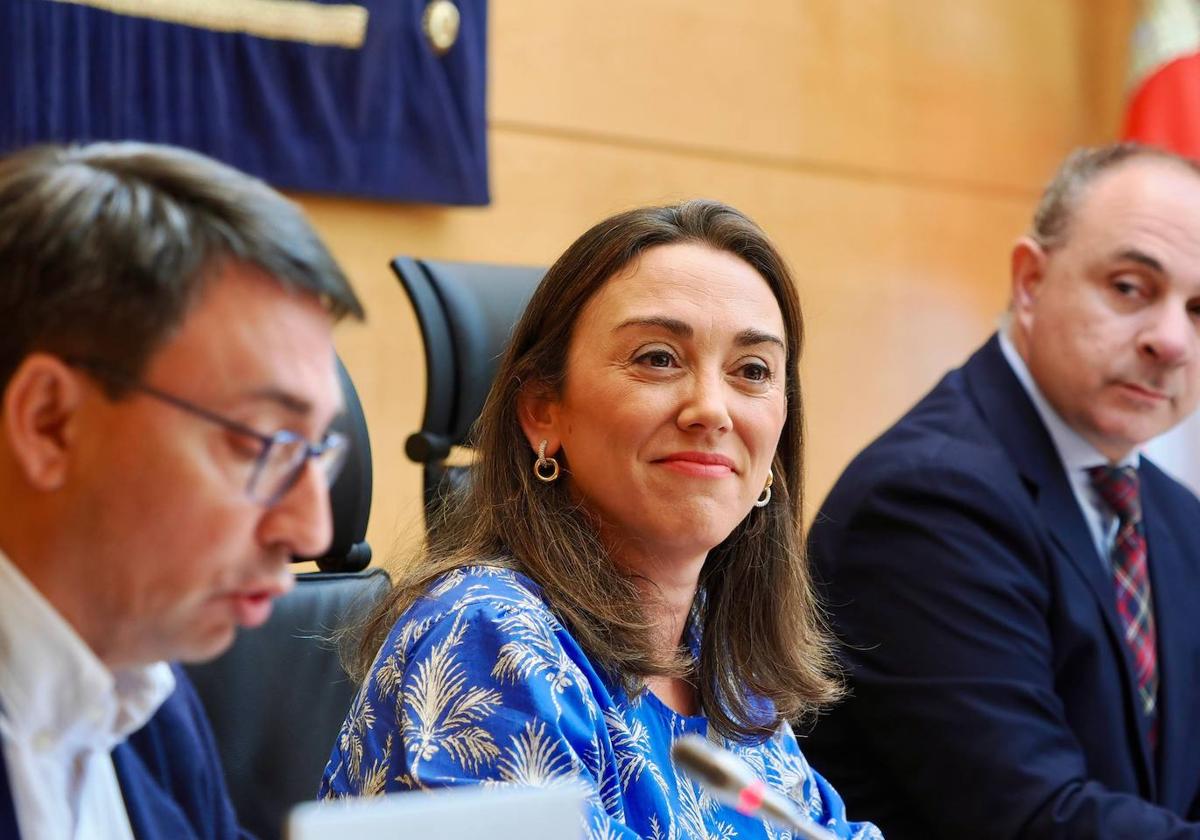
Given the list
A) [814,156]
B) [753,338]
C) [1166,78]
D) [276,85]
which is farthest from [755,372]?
[1166,78]

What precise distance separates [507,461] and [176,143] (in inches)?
51.2

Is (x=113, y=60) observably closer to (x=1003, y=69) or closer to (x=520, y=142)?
(x=520, y=142)

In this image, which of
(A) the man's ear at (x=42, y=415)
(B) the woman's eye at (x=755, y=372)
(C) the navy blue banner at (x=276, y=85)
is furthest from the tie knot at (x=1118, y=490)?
(A) the man's ear at (x=42, y=415)

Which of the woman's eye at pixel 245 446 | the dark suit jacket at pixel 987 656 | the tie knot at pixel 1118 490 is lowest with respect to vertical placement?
the dark suit jacket at pixel 987 656

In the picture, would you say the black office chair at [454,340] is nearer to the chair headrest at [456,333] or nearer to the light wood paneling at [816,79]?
the chair headrest at [456,333]

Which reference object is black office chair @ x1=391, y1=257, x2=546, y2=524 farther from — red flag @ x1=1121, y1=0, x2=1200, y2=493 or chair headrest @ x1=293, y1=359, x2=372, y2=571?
red flag @ x1=1121, y1=0, x2=1200, y2=493

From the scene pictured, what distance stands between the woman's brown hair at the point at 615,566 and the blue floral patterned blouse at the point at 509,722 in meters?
0.05

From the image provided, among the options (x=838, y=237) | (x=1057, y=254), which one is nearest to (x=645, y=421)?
(x=1057, y=254)

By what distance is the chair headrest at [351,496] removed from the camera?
5.96 feet

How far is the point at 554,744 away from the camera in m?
1.37

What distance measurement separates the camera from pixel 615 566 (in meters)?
1.66

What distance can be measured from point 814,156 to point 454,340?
1986 mm

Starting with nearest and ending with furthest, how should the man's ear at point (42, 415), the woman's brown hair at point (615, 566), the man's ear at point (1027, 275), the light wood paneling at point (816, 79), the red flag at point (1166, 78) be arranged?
the man's ear at point (42, 415) → the woman's brown hair at point (615, 566) → the man's ear at point (1027, 275) → the light wood paneling at point (816, 79) → the red flag at point (1166, 78)

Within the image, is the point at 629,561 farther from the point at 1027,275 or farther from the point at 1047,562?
the point at 1027,275
